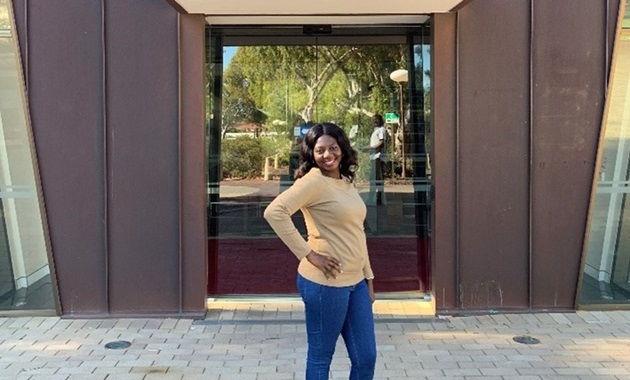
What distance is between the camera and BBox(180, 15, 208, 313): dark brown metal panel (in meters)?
6.66

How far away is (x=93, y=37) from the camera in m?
6.59

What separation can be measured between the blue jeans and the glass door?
3.45 m

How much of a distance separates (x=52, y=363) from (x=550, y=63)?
15.2 feet

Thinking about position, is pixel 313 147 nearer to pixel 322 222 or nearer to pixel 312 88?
pixel 322 222

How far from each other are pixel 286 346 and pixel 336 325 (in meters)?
2.18

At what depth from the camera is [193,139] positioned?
668 centimetres

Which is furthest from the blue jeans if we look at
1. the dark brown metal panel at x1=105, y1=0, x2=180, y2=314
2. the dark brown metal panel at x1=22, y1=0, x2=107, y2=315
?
the dark brown metal panel at x1=22, y1=0, x2=107, y2=315

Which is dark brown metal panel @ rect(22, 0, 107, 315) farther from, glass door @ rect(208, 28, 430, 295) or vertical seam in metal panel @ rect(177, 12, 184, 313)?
glass door @ rect(208, 28, 430, 295)

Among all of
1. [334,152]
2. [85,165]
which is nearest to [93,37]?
[85,165]

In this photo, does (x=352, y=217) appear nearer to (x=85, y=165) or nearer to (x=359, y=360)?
(x=359, y=360)

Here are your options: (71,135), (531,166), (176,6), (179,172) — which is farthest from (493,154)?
(71,135)

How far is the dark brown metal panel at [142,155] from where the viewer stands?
6.60 metres

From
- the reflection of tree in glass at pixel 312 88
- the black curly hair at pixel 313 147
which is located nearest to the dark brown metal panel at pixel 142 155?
the reflection of tree in glass at pixel 312 88

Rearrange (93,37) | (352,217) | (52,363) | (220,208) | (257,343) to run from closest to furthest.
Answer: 1. (352,217)
2. (52,363)
3. (257,343)
4. (93,37)
5. (220,208)
